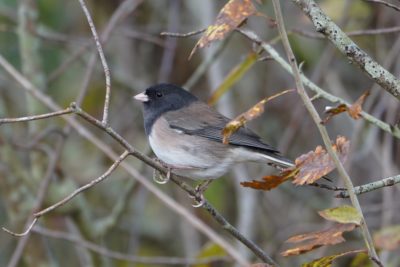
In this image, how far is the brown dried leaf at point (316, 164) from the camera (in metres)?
1.33

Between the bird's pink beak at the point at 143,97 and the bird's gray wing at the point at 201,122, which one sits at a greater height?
the bird's pink beak at the point at 143,97

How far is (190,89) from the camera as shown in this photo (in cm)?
388

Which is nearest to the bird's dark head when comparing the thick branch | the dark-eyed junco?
the dark-eyed junco

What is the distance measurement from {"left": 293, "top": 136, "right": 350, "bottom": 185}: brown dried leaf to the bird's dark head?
1.65 m

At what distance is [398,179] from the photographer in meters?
1.50

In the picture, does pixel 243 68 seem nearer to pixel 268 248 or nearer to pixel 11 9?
pixel 268 248

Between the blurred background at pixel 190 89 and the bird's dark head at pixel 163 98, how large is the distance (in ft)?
1.72

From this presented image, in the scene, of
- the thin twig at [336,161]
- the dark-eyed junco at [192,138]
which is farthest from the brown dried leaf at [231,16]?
the dark-eyed junco at [192,138]

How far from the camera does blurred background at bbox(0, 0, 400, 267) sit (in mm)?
3525

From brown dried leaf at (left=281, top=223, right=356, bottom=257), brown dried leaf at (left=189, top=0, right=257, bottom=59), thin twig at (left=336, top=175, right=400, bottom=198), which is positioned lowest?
brown dried leaf at (left=281, top=223, right=356, bottom=257)

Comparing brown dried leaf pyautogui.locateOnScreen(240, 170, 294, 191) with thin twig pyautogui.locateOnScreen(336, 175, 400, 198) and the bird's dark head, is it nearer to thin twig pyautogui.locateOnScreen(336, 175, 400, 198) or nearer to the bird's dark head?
thin twig pyautogui.locateOnScreen(336, 175, 400, 198)

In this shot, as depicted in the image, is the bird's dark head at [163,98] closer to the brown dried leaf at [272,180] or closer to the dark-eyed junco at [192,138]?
the dark-eyed junco at [192,138]

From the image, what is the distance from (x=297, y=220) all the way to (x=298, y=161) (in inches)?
111

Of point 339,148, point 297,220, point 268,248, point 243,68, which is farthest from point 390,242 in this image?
point 297,220
